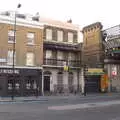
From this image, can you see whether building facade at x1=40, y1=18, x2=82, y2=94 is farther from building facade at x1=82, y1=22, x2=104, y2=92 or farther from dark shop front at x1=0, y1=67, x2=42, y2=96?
dark shop front at x1=0, y1=67, x2=42, y2=96

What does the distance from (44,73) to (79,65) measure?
22.5ft

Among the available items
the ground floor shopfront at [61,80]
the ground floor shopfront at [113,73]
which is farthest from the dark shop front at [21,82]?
the ground floor shopfront at [113,73]

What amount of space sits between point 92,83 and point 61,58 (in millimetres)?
6914

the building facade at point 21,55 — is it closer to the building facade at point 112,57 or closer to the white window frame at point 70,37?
the white window frame at point 70,37

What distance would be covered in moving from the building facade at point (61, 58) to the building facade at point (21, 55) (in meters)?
2.18

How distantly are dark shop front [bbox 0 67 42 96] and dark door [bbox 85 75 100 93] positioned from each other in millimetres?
9540

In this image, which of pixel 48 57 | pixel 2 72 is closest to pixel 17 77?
pixel 2 72

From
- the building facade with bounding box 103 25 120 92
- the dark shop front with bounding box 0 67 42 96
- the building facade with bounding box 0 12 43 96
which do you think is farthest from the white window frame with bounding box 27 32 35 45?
the building facade with bounding box 103 25 120 92

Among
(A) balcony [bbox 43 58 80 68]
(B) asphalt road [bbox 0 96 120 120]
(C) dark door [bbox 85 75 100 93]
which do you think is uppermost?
Result: (A) balcony [bbox 43 58 80 68]

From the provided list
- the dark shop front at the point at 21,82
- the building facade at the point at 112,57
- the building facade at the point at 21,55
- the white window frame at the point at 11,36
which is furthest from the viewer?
the building facade at the point at 112,57

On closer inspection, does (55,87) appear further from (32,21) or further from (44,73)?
(32,21)

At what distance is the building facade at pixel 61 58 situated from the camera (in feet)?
167

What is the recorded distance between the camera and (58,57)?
52.3m

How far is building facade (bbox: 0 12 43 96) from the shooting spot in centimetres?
4544
